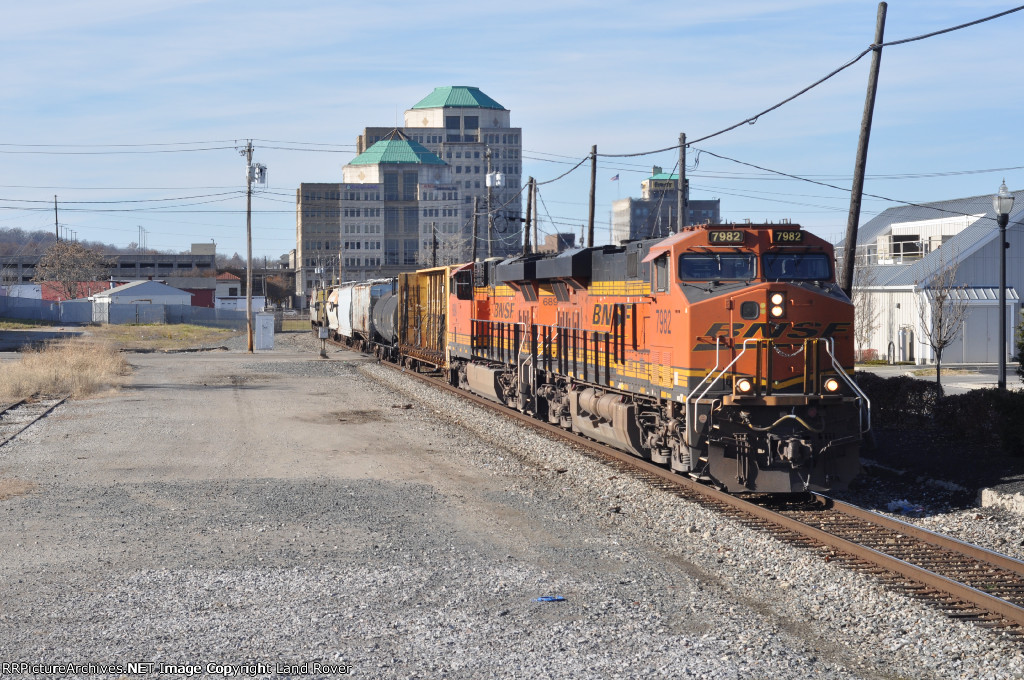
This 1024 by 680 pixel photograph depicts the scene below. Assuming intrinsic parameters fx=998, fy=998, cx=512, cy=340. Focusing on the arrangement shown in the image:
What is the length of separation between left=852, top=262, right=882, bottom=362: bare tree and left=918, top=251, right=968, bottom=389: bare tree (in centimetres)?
216

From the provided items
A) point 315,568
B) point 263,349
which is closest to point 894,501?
point 315,568

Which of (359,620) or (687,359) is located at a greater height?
(687,359)

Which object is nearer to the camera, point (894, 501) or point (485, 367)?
point (894, 501)

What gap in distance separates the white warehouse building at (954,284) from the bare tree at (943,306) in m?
0.19

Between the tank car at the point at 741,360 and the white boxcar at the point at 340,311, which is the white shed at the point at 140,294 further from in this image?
the tank car at the point at 741,360

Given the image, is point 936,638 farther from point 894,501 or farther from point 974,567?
point 894,501

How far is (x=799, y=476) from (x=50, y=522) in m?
9.64

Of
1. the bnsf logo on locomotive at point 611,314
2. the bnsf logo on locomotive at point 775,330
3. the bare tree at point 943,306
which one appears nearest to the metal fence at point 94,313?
the bare tree at point 943,306

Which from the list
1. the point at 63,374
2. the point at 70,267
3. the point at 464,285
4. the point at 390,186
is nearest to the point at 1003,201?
the point at 464,285

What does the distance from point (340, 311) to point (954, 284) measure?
109 ft

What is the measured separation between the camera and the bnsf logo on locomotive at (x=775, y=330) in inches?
524

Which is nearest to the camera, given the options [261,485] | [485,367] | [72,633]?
[72,633]

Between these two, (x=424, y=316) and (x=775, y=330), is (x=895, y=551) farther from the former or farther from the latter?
(x=424, y=316)

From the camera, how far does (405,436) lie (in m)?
21.1
